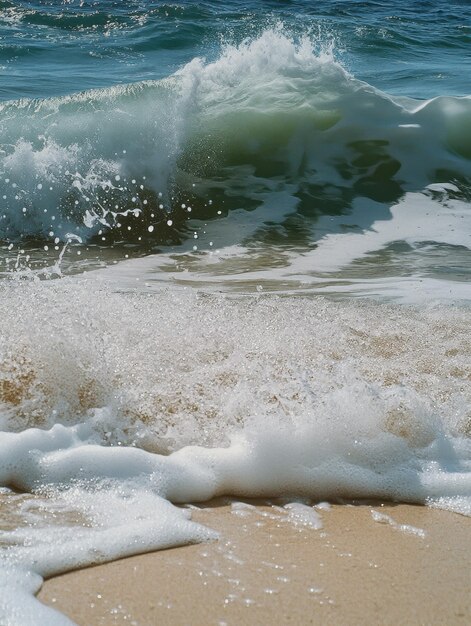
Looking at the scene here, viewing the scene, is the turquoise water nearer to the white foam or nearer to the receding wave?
the receding wave

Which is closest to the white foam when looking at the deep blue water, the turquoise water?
the turquoise water

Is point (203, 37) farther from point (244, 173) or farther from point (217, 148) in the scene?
point (244, 173)

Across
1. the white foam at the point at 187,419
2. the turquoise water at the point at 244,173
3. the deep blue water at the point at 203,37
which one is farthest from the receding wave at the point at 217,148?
the white foam at the point at 187,419

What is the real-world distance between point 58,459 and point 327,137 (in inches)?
207

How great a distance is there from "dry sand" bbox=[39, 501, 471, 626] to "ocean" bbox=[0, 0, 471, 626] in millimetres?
74

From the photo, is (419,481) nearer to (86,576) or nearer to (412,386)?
(412,386)

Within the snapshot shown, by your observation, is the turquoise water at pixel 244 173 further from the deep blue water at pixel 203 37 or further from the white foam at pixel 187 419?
the white foam at pixel 187 419

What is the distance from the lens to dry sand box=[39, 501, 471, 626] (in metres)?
1.63

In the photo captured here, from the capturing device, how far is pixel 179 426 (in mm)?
2438

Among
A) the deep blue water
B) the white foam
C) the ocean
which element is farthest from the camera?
the deep blue water

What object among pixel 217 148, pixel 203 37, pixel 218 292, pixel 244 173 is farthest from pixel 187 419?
pixel 203 37

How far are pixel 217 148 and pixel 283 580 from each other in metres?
5.34

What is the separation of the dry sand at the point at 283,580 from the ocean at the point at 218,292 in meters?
0.07

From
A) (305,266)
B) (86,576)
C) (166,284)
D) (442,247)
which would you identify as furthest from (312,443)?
(442,247)
